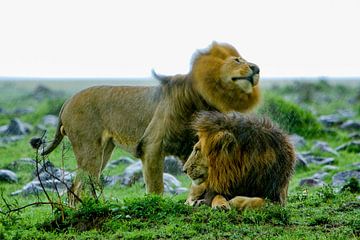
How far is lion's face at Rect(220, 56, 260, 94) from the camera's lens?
7719mm

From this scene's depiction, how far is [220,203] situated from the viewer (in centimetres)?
667

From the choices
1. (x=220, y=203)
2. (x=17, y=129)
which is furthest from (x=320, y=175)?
(x=17, y=129)

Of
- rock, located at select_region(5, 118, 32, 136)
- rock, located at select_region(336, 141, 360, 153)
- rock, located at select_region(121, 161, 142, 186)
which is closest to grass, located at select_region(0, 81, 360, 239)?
rock, located at select_region(121, 161, 142, 186)

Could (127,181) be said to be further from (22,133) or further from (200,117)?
(22,133)

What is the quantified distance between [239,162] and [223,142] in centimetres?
21

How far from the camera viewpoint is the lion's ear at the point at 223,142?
6727 mm

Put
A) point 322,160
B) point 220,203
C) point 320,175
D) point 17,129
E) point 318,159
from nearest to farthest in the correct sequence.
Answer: point 220,203
point 320,175
point 322,160
point 318,159
point 17,129

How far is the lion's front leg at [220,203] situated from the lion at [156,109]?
4.63ft

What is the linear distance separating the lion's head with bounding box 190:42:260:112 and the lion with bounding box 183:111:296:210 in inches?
32.9

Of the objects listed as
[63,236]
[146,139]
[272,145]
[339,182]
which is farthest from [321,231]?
[339,182]

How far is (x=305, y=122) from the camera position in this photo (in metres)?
17.8

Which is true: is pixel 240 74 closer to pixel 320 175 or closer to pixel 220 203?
pixel 220 203

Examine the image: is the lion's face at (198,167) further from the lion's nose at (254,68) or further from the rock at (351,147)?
the rock at (351,147)

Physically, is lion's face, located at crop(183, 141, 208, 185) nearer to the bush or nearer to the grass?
the grass
